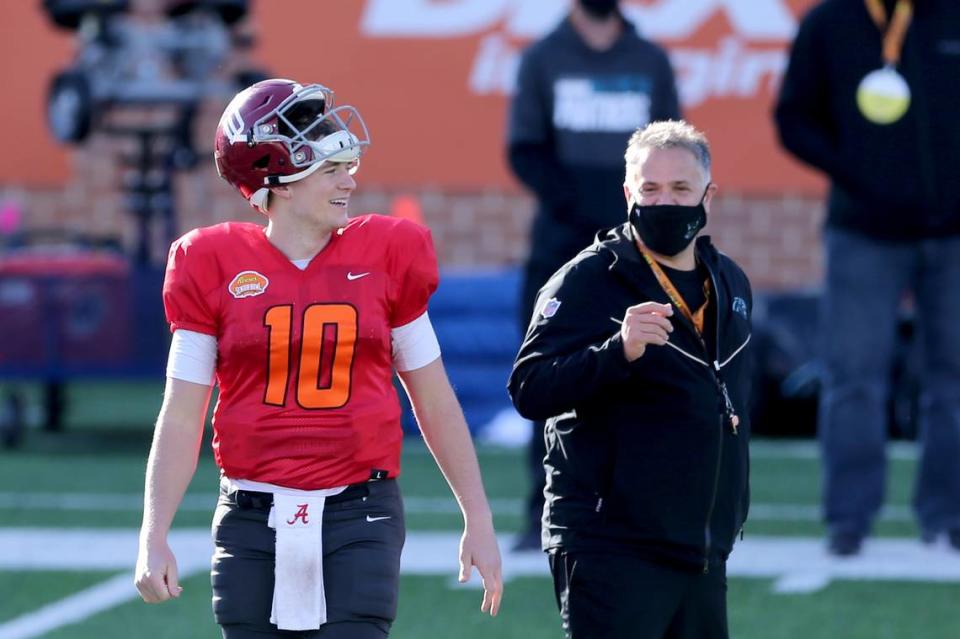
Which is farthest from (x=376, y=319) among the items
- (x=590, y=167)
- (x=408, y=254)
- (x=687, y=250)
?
(x=590, y=167)

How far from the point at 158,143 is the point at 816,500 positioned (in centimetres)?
838

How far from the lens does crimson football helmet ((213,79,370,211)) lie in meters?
4.11

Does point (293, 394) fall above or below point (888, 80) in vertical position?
below

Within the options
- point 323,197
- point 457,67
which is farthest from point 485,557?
point 457,67

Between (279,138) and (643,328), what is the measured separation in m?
0.88

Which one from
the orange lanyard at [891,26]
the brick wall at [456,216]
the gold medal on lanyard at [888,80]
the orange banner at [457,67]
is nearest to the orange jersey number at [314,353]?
the gold medal on lanyard at [888,80]

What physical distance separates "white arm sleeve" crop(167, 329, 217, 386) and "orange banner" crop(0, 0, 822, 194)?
10.6 metres

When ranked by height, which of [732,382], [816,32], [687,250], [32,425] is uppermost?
[816,32]

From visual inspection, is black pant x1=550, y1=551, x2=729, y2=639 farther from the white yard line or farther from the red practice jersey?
the white yard line

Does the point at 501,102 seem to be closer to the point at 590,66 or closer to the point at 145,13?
the point at 145,13

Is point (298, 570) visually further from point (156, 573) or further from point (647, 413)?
point (647, 413)

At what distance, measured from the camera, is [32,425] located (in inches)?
515

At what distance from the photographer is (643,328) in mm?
4184

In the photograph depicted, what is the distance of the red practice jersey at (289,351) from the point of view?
4.05m
